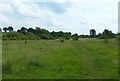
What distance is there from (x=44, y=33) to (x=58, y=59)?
197 ft

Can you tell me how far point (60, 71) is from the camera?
1958 cm

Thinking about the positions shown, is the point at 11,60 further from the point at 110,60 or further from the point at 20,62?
the point at 110,60

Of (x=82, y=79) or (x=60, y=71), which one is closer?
(x=82, y=79)

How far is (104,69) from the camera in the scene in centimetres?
2056

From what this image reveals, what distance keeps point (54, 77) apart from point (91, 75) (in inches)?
90.4

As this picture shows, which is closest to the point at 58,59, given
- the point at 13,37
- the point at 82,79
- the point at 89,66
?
the point at 89,66

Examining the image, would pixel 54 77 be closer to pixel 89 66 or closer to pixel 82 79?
pixel 82 79

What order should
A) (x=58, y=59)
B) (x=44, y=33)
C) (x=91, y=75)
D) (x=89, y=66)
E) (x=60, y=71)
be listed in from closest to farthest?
1. (x=91, y=75)
2. (x=60, y=71)
3. (x=89, y=66)
4. (x=58, y=59)
5. (x=44, y=33)

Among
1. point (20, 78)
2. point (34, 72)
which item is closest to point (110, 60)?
point (34, 72)

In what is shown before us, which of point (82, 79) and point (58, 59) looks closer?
point (82, 79)

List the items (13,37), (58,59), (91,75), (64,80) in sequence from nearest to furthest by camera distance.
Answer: (64,80)
(91,75)
(58,59)
(13,37)

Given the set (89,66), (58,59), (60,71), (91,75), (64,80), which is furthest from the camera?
(58,59)

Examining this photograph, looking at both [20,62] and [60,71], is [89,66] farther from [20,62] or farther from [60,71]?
[20,62]

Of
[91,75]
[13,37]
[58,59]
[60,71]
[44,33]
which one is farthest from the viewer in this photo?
[44,33]
